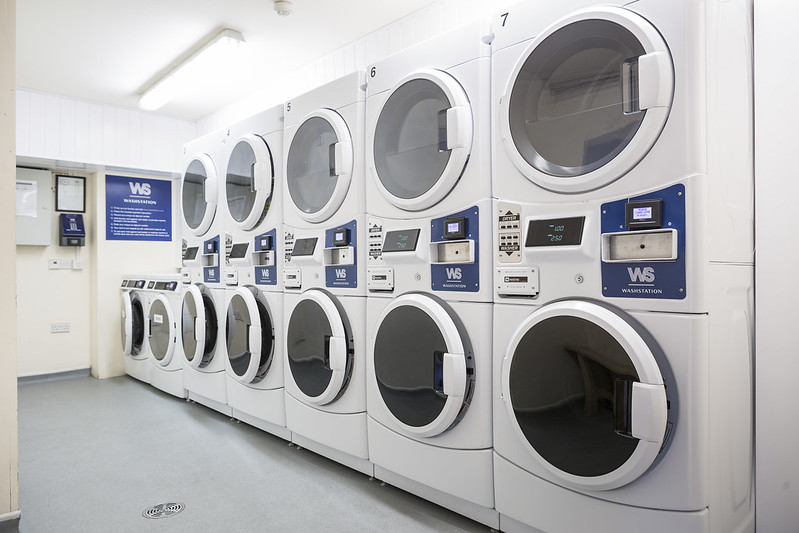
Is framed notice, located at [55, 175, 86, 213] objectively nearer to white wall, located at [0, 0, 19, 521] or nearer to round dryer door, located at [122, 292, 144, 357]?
round dryer door, located at [122, 292, 144, 357]

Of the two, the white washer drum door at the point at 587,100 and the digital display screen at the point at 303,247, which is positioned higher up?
the white washer drum door at the point at 587,100

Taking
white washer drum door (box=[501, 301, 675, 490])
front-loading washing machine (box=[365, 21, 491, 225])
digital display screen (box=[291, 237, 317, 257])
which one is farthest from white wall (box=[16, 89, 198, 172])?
white washer drum door (box=[501, 301, 675, 490])

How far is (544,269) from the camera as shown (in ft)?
5.88

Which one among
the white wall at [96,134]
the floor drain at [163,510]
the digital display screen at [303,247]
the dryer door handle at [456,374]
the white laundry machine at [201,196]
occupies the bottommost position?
the floor drain at [163,510]

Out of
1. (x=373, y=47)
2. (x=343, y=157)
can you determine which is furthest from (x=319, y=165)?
(x=373, y=47)

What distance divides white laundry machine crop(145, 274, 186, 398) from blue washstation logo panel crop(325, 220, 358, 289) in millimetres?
2038

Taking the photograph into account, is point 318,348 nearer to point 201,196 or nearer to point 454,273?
point 454,273

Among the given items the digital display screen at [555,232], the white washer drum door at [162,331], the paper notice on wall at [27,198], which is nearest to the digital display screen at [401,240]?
the digital display screen at [555,232]

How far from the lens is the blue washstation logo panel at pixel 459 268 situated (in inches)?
79.2

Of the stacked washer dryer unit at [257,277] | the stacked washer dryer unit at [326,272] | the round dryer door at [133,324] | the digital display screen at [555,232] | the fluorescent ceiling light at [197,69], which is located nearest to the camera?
the digital display screen at [555,232]

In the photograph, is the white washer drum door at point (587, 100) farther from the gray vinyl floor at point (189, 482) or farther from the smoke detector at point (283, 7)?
the smoke detector at point (283, 7)

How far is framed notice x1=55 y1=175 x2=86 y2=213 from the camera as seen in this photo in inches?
199

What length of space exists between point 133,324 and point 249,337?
239cm

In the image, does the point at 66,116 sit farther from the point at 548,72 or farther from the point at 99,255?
the point at 548,72
